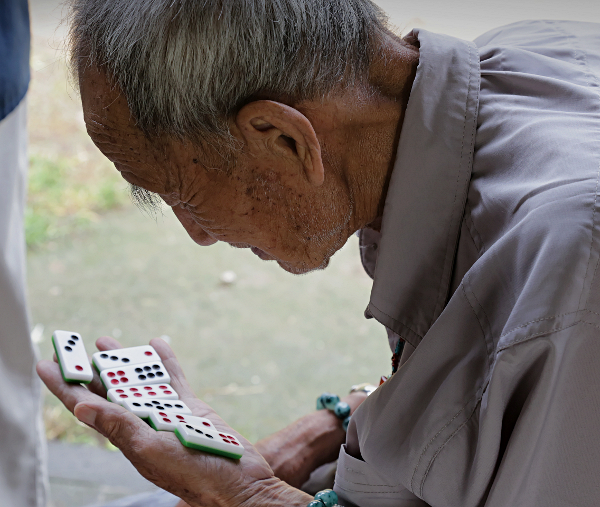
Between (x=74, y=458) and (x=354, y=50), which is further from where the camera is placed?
(x=74, y=458)

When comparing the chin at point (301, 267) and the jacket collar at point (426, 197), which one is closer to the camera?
the jacket collar at point (426, 197)

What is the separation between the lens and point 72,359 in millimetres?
1086

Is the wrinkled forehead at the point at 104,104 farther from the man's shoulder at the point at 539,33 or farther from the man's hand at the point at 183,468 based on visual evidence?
the man's shoulder at the point at 539,33

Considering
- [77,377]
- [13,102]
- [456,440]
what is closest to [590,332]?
[456,440]

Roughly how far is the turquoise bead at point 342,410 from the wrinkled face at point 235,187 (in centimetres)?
40

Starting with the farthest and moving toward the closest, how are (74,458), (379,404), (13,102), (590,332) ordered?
(74,458)
(13,102)
(379,404)
(590,332)

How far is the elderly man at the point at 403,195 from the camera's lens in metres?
0.65

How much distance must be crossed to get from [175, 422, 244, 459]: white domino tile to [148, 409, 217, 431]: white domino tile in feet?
0.04

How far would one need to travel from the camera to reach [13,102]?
1.23 m

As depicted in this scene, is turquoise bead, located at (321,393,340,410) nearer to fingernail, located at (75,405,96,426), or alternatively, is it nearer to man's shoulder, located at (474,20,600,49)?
fingernail, located at (75,405,96,426)

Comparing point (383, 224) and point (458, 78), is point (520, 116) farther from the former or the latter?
point (383, 224)

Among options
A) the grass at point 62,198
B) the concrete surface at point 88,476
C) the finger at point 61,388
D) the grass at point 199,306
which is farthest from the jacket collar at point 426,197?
the grass at point 62,198

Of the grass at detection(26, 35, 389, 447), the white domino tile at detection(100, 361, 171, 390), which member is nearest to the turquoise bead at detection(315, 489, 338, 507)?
the white domino tile at detection(100, 361, 171, 390)

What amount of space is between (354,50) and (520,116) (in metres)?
0.23
